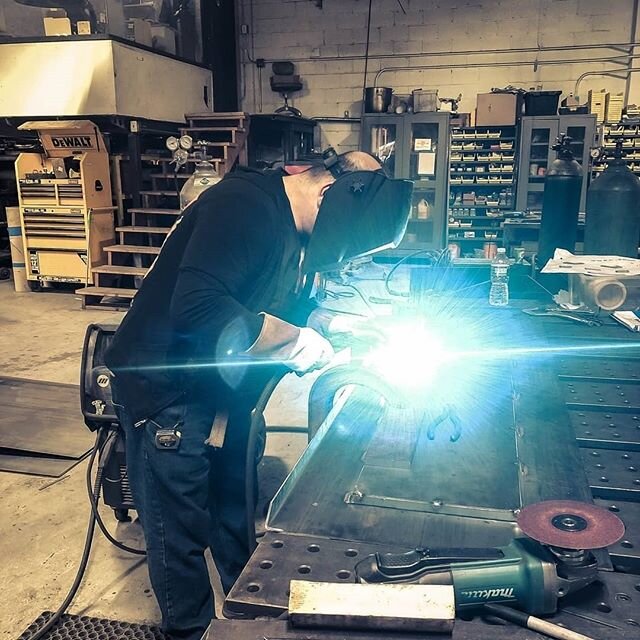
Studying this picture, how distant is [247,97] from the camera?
336 inches

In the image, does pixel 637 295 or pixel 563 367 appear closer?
pixel 563 367

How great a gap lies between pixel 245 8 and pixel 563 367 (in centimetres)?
812

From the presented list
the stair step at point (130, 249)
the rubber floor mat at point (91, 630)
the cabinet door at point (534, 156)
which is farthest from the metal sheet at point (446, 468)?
the cabinet door at point (534, 156)

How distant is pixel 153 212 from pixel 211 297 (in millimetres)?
5206

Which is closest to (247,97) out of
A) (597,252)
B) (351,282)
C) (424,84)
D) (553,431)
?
(424,84)

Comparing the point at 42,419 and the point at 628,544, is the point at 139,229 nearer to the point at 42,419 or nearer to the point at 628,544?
the point at 42,419

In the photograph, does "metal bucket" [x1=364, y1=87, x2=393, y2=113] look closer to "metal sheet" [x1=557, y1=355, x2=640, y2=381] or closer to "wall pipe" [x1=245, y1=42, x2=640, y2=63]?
"wall pipe" [x1=245, y1=42, x2=640, y2=63]

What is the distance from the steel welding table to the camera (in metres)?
0.74

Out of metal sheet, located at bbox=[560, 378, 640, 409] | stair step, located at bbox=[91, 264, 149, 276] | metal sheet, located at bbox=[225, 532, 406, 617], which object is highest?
metal sheet, located at bbox=[560, 378, 640, 409]

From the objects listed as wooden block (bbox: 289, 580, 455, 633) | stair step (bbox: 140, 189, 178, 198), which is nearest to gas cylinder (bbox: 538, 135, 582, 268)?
wooden block (bbox: 289, 580, 455, 633)

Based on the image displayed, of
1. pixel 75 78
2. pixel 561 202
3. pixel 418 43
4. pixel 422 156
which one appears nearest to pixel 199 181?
pixel 75 78

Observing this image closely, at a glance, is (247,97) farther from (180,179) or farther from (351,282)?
(351,282)

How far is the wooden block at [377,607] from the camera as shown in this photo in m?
0.66

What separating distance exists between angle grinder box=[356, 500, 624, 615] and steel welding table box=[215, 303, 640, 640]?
1.3 inches
